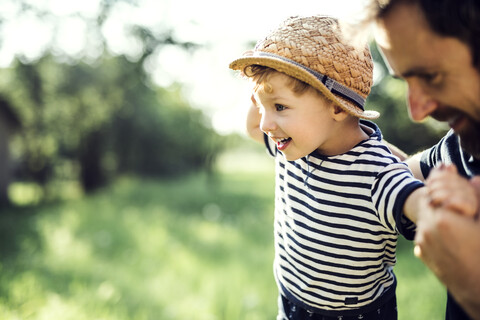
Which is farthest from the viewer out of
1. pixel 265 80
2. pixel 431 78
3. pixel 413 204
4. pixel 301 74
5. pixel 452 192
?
pixel 265 80

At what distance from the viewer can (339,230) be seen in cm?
163

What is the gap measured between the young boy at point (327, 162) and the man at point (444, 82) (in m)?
0.36

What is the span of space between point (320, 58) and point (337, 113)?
24cm

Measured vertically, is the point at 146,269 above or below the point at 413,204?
below

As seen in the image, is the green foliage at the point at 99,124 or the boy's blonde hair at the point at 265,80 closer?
the boy's blonde hair at the point at 265,80

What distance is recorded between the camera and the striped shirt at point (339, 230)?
156cm

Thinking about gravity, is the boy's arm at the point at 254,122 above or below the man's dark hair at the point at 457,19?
below

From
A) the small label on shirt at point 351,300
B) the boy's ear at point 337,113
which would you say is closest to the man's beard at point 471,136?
the boy's ear at point 337,113

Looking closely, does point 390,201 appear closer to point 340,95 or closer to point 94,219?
point 340,95

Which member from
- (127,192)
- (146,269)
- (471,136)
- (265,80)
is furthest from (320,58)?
(127,192)

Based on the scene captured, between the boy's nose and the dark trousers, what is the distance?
0.94 metres

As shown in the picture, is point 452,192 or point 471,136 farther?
point 471,136

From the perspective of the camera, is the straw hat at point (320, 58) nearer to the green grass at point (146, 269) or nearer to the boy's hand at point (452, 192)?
the boy's hand at point (452, 192)

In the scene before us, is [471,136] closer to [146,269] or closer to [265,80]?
[265,80]
